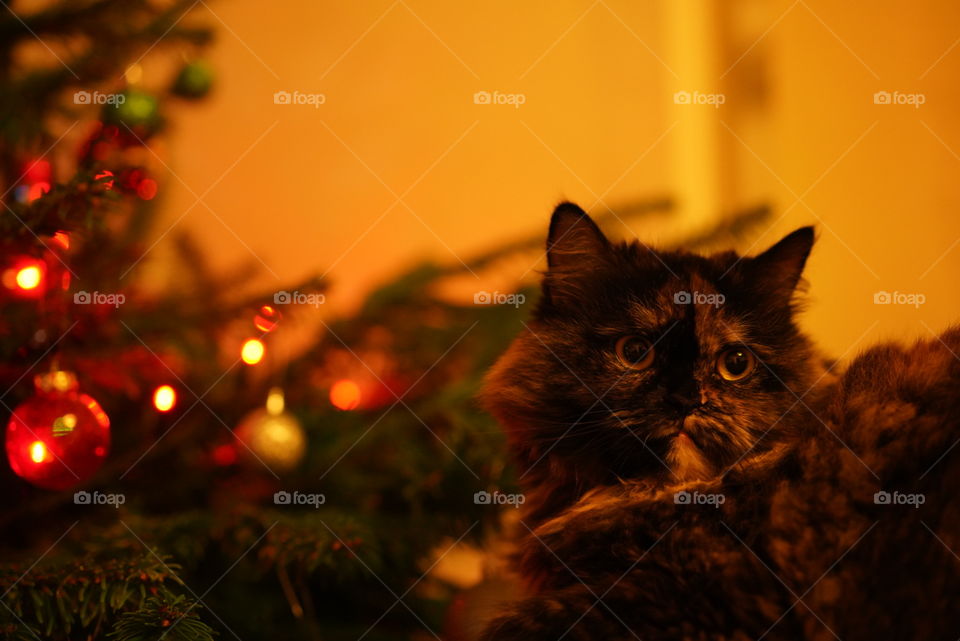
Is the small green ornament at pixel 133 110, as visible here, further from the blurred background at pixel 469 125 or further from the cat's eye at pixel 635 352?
the cat's eye at pixel 635 352

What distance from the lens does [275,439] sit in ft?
4.26

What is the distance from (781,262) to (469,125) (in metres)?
1.62

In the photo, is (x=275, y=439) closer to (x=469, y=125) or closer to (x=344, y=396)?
(x=344, y=396)

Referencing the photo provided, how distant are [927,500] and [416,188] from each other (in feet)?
6.66

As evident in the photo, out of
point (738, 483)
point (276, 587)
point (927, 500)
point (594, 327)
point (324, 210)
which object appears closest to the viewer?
point (927, 500)

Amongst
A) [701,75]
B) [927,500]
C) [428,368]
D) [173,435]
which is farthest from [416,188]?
[927,500]

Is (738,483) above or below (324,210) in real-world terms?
below

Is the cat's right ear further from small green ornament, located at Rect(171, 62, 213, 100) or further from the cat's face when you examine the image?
small green ornament, located at Rect(171, 62, 213, 100)

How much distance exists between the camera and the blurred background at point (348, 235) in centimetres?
110

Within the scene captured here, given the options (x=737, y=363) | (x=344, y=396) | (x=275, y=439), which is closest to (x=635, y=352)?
(x=737, y=363)

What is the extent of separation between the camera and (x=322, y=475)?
1.44m

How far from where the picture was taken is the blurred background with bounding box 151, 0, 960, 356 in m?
2.31

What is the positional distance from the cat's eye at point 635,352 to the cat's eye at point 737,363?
A: 12 centimetres

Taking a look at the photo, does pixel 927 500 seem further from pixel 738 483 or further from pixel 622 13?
pixel 622 13
